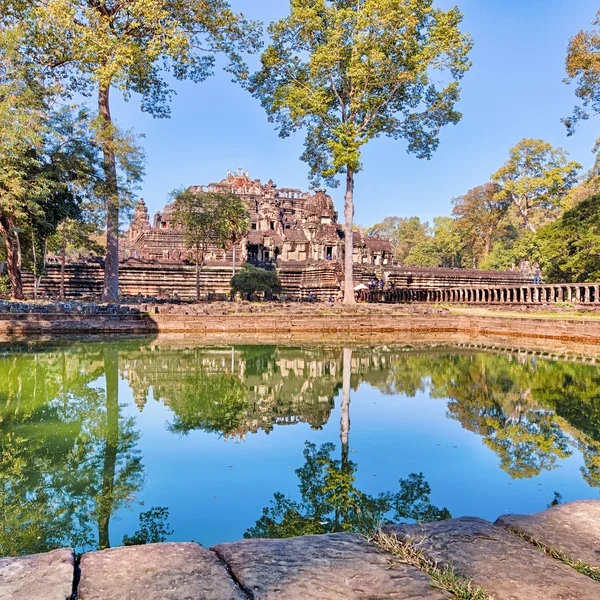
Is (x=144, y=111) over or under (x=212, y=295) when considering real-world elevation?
over

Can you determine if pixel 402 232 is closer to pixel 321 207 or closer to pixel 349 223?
pixel 321 207

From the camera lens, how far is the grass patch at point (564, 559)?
2.01 meters

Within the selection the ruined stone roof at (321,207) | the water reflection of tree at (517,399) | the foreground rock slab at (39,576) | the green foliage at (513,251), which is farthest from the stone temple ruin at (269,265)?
the foreground rock slab at (39,576)

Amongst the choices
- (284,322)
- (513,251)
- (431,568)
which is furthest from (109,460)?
(513,251)

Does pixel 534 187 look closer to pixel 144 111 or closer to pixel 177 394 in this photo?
pixel 144 111

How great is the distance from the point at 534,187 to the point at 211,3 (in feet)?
111

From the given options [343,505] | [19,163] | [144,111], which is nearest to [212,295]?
[144,111]

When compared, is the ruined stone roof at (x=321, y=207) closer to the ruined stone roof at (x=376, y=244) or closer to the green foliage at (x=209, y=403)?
the ruined stone roof at (x=376, y=244)

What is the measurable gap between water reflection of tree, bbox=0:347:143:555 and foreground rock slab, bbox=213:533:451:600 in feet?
5.33

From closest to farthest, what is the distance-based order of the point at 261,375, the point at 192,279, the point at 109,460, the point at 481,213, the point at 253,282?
the point at 109,460 → the point at 261,375 → the point at 253,282 → the point at 192,279 → the point at 481,213

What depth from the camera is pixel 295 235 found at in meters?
45.8

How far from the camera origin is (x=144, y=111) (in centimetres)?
2230

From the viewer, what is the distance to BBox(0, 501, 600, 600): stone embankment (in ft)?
5.86

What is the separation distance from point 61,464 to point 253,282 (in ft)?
73.4
